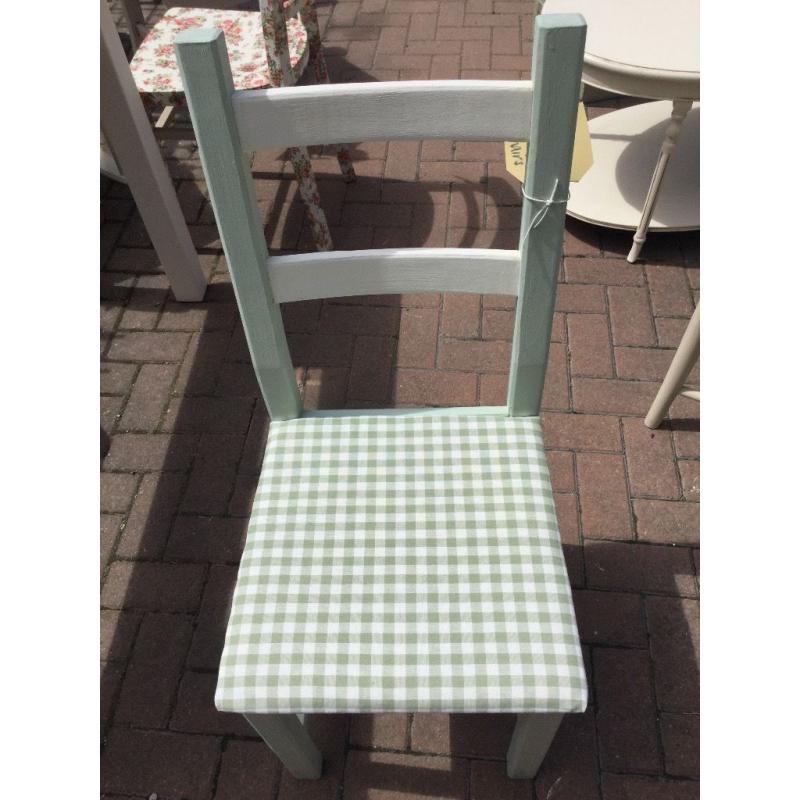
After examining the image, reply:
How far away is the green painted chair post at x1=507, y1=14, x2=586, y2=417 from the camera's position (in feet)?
2.64

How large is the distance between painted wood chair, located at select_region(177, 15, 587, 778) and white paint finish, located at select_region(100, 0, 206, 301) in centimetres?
111

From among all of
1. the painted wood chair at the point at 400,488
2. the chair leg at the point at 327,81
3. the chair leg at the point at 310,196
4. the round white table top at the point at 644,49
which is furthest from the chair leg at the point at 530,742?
the chair leg at the point at 327,81

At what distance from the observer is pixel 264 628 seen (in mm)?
1002

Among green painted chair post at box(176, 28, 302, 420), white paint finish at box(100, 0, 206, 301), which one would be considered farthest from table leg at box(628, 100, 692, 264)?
white paint finish at box(100, 0, 206, 301)

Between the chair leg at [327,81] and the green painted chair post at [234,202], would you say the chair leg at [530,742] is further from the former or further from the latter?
the chair leg at [327,81]

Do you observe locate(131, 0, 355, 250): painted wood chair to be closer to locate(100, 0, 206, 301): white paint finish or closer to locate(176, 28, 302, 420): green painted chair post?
locate(100, 0, 206, 301): white paint finish

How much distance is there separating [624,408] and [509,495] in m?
1.04

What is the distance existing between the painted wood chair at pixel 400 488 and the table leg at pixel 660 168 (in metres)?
1.20

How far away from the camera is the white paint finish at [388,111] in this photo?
872 millimetres

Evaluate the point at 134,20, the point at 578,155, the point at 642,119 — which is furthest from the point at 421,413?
the point at 134,20

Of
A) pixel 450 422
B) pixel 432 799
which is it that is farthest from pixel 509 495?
pixel 432 799

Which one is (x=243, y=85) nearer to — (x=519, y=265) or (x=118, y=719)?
(x=519, y=265)

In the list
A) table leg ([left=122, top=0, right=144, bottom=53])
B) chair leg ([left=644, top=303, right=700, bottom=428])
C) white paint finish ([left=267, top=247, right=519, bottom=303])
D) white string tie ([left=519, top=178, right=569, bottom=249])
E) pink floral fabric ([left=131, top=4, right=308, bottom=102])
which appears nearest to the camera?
white string tie ([left=519, top=178, right=569, bottom=249])
